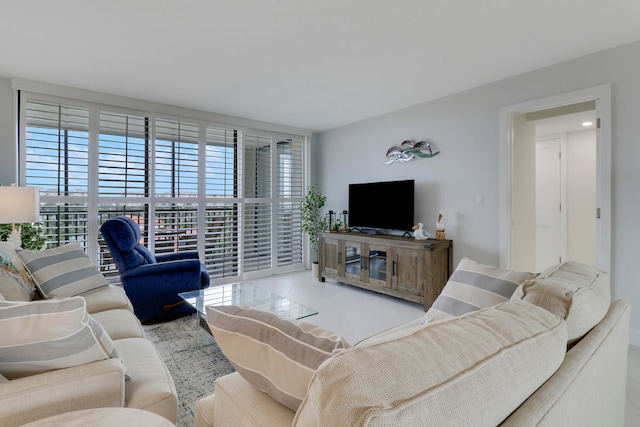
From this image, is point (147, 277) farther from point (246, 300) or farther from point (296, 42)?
point (296, 42)

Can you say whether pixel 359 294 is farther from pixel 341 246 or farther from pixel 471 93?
pixel 471 93

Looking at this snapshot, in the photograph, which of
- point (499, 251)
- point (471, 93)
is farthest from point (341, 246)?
point (471, 93)

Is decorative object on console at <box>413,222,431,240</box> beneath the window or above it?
beneath

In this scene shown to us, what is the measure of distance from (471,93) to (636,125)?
1.44m

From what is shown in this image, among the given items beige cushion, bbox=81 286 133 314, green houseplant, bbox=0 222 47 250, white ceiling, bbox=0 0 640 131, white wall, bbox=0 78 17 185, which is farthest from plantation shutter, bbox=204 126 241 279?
beige cushion, bbox=81 286 133 314

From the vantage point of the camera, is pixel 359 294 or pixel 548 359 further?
pixel 359 294

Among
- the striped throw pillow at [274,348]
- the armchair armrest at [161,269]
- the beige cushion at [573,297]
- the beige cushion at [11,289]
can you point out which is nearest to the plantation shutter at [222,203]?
the armchair armrest at [161,269]

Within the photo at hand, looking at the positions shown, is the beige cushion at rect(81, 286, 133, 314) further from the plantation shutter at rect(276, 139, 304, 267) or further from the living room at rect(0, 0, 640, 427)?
the plantation shutter at rect(276, 139, 304, 267)

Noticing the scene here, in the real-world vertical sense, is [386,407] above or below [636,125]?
below

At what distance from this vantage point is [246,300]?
2770 mm

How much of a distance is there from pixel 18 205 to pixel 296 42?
2505 millimetres

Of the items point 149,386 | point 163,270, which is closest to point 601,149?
point 149,386

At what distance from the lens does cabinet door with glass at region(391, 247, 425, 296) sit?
353cm

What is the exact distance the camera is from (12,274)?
74.8 inches
